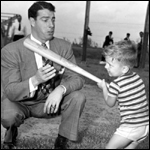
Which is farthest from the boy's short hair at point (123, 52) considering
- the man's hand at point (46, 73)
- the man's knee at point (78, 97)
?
the man's knee at point (78, 97)

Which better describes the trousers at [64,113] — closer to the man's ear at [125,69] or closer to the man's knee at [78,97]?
the man's knee at [78,97]

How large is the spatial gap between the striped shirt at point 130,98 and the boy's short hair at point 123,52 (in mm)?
140

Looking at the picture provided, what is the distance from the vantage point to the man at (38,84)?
3.20m

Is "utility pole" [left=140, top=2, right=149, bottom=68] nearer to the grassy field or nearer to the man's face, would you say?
the grassy field

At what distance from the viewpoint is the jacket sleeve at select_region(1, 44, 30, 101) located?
10.6ft

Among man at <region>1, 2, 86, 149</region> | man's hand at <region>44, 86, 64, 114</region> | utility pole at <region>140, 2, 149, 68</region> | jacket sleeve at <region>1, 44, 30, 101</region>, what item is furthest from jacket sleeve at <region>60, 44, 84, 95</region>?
utility pole at <region>140, 2, 149, 68</region>

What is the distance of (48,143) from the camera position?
3.89m

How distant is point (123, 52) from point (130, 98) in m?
0.33

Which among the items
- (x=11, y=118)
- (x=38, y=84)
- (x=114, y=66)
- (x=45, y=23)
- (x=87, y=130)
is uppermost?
(x=45, y=23)

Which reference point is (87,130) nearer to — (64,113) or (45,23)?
(64,113)

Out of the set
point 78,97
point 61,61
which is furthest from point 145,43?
point 61,61

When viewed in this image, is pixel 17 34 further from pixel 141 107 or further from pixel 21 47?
pixel 141 107

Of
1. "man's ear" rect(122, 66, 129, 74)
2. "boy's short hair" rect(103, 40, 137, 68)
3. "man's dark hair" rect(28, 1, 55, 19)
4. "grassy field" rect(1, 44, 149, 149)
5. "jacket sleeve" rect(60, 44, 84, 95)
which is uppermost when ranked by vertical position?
"man's dark hair" rect(28, 1, 55, 19)

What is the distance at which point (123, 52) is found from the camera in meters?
2.44
